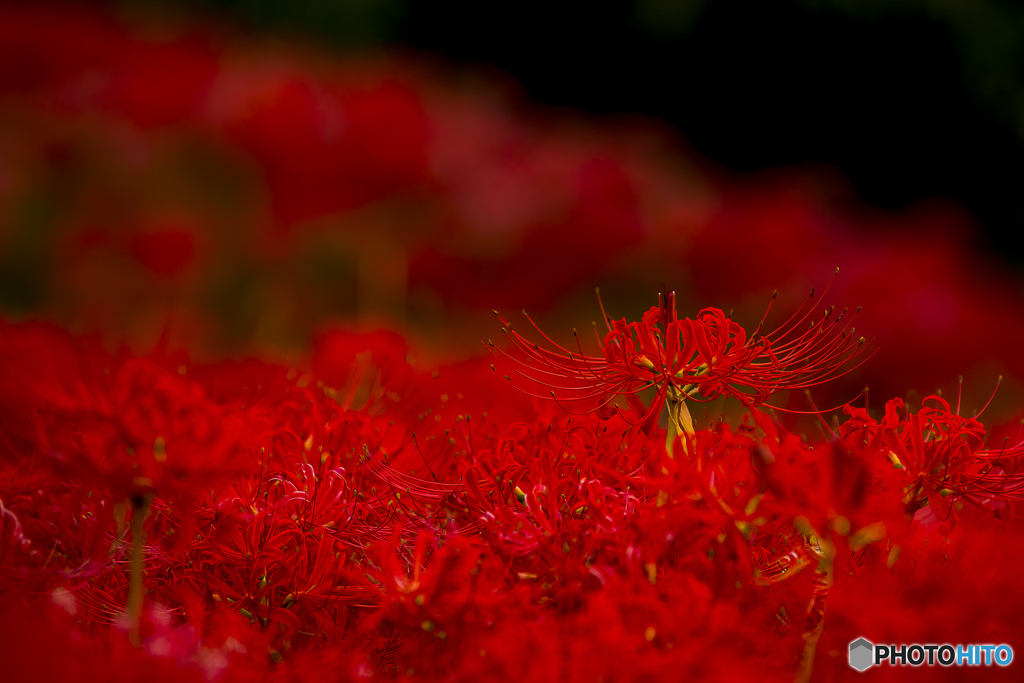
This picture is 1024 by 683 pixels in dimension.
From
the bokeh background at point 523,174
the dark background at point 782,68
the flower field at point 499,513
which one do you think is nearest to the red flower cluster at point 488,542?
the flower field at point 499,513

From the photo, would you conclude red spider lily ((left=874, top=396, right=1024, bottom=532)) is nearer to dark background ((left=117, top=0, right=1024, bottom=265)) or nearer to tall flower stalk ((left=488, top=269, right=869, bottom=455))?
tall flower stalk ((left=488, top=269, right=869, bottom=455))

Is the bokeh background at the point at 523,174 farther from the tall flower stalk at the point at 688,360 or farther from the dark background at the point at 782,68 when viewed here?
the tall flower stalk at the point at 688,360

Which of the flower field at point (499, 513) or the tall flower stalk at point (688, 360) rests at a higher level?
the tall flower stalk at point (688, 360)

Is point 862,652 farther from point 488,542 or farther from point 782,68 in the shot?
point 782,68

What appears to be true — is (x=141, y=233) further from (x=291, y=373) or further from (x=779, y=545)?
(x=779, y=545)

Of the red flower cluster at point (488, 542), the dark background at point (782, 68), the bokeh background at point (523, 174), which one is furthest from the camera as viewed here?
the dark background at point (782, 68)

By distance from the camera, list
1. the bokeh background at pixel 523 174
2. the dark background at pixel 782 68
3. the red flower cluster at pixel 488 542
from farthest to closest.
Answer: the dark background at pixel 782 68 → the bokeh background at pixel 523 174 → the red flower cluster at pixel 488 542
